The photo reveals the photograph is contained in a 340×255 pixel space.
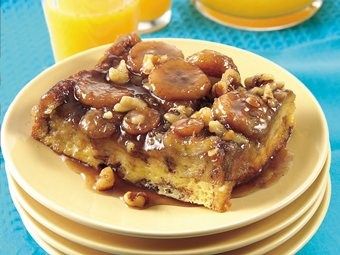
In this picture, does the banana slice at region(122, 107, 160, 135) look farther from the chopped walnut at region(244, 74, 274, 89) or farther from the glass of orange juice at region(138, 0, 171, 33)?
the glass of orange juice at region(138, 0, 171, 33)

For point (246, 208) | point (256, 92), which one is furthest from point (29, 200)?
point (256, 92)

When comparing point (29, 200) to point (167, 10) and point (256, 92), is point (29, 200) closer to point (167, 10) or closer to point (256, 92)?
point (256, 92)

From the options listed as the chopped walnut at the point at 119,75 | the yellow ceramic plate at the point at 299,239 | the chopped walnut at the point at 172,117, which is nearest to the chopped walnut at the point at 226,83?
the chopped walnut at the point at 172,117

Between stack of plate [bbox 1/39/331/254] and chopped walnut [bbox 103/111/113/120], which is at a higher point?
chopped walnut [bbox 103/111/113/120]

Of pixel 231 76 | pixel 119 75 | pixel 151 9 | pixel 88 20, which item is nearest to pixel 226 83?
pixel 231 76

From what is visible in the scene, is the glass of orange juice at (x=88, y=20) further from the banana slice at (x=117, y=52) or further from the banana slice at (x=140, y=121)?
the banana slice at (x=140, y=121)

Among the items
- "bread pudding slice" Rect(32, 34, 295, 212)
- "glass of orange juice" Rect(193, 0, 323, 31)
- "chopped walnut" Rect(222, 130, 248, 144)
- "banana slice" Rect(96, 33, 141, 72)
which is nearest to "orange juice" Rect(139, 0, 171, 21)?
"glass of orange juice" Rect(193, 0, 323, 31)

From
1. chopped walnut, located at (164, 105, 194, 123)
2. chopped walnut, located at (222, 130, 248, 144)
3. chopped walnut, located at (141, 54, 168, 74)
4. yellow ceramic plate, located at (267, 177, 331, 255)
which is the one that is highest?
chopped walnut, located at (141, 54, 168, 74)
